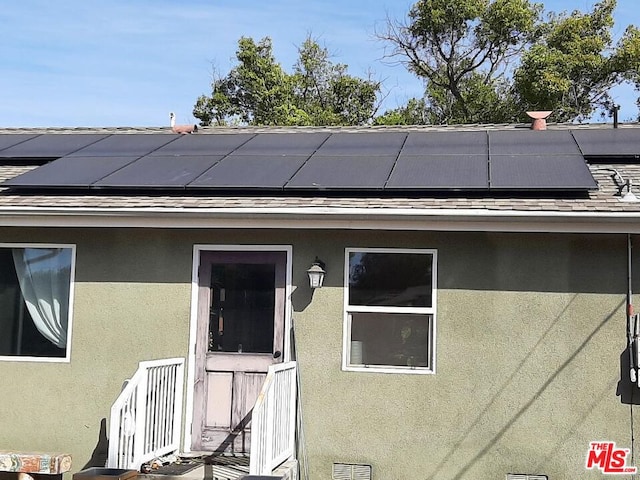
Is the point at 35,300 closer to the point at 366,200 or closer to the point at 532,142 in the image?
the point at 366,200

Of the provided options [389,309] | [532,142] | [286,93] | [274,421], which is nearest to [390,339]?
[389,309]

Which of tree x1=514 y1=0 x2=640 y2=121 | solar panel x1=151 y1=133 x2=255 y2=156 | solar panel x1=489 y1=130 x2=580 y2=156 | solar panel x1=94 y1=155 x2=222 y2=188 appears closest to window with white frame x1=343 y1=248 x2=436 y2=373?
solar panel x1=489 y1=130 x2=580 y2=156

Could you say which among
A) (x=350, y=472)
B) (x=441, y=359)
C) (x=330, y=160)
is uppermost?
(x=330, y=160)

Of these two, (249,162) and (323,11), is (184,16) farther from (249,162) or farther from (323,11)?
(249,162)

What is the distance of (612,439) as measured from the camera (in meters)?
6.40

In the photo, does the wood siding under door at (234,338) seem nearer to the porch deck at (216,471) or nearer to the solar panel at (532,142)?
the porch deck at (216,471)

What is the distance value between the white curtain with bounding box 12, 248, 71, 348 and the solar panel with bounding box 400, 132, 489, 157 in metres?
3.59

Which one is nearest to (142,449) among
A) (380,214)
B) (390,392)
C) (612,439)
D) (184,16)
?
(390,392)

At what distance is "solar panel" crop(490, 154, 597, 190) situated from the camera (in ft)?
21.8

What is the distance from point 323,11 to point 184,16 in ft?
21.1

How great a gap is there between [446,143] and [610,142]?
5.80 feet

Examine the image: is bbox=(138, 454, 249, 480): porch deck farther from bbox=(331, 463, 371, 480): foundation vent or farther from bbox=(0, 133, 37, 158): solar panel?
bbox=(0, 133, 37, 158): solar panel

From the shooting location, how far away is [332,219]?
6.67 meters

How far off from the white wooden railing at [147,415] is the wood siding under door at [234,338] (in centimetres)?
23
